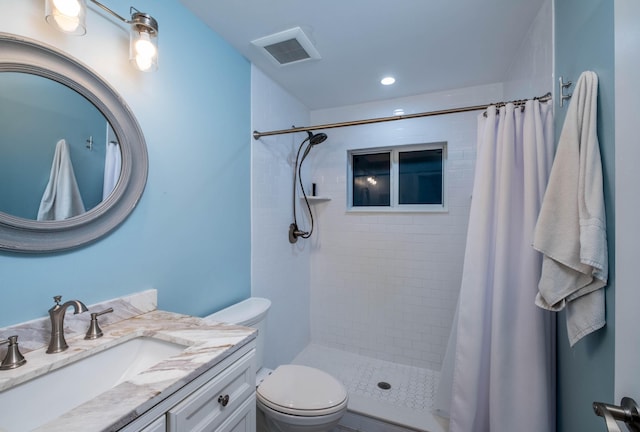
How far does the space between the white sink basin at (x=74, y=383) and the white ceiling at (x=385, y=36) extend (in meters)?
1.58

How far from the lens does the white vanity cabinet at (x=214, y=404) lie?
69cm

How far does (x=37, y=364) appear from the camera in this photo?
78cm

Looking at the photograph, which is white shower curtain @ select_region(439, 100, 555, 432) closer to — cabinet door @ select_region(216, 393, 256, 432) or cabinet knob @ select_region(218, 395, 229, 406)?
cabinet door @ select_region(216, 393, 256, 432)

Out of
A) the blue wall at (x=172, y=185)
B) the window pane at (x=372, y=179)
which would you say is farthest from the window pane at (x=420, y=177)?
the blue wall at (x=172, y=185)

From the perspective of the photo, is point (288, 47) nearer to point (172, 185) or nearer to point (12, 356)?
point (172, 185)

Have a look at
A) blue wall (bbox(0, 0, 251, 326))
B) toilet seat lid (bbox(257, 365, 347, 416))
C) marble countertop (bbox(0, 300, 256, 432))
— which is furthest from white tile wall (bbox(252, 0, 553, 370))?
marble countertop (bbox(0, 300, 256, 432))

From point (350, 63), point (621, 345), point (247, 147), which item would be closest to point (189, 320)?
point (247, 147)

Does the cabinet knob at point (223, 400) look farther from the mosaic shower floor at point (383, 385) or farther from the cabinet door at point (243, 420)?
the mosaic shower floor at point (383, 385)

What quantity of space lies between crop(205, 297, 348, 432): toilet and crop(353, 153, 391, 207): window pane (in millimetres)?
1489

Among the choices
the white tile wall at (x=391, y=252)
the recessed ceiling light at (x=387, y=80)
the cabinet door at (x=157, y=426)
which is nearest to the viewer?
the cabinet door at (x=157, y=426)

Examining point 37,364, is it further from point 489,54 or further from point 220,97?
point 489,54

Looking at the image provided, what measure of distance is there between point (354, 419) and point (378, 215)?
1.58 metres

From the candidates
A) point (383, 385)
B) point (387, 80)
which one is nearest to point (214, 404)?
point (383, 385)

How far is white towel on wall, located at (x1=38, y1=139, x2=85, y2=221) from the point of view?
3.01 feet
